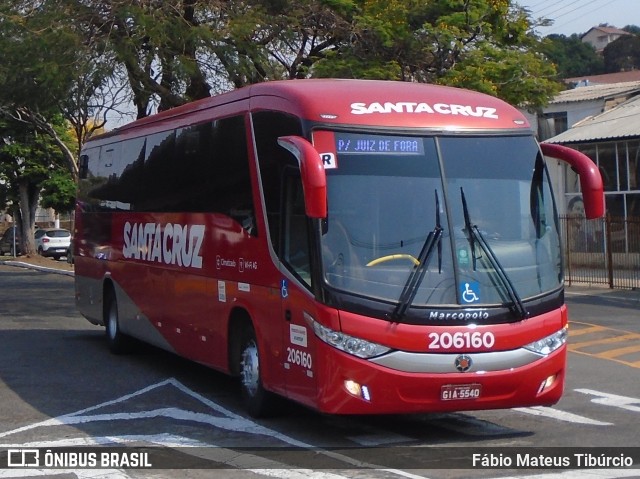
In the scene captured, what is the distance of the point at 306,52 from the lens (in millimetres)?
24766

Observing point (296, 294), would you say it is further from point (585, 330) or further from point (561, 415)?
point (585, 330)

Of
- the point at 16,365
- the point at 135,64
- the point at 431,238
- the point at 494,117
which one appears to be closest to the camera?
the point at 431,238

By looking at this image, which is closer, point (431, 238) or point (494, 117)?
point (431, 238)

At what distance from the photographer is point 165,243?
534 inches

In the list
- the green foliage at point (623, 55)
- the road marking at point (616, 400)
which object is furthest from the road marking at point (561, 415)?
the green foliage at point (623, 55)

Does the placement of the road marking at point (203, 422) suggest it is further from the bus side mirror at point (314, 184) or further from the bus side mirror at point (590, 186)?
the bus side mirror at point (590, 186)

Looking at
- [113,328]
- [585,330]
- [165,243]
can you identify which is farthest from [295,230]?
[585,330]

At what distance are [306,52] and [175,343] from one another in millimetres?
12844

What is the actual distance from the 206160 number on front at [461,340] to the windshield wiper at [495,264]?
0.39 meters

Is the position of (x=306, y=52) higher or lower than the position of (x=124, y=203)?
higher

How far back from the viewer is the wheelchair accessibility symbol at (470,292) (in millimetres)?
9023

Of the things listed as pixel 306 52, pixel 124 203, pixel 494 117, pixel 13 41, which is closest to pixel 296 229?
pixel 494 117

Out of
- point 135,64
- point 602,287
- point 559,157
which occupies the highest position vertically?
point 135,64

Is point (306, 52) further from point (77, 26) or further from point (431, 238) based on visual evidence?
point (431, 238)
